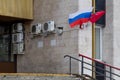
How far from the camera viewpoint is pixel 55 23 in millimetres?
15000

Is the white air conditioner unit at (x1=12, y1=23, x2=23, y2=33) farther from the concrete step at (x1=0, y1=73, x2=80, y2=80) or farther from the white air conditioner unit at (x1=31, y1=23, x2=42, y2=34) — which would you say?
the concrete step at (x1=0, y1=73, x2=80, y2=80)

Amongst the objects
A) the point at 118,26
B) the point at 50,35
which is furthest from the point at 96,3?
the point at 50,35

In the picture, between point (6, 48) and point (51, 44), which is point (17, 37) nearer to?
point (6, 48)

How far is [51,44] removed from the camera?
49.8 ft

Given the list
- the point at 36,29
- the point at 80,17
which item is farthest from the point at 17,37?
the point at 80,17

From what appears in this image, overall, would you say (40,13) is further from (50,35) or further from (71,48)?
(71,48)

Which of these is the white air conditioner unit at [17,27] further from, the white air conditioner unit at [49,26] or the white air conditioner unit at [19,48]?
the white air conditioner unit at [49,26]

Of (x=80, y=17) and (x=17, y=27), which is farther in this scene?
(x=17, y=27)

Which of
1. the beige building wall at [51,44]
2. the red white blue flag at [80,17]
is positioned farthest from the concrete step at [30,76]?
the red white blue flag at [80,17]

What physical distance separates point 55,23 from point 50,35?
539 millimetres

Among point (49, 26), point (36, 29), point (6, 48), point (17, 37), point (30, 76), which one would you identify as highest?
point (49, 26)

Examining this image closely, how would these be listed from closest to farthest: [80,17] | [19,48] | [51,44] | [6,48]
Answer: [80,17] < [51,44] < [19,48] < [6,48]

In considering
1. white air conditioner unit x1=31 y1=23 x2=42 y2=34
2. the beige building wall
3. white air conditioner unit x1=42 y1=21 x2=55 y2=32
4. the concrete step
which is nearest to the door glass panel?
the beige building wall

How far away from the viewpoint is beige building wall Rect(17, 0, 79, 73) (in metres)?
14.4
